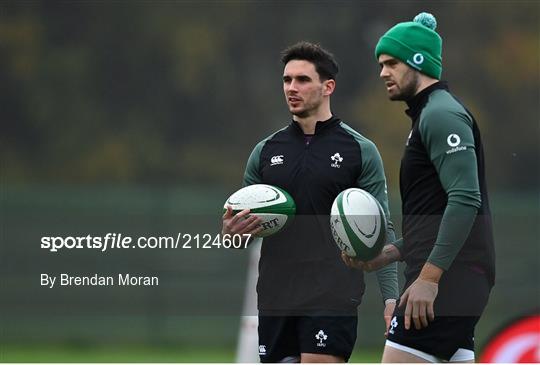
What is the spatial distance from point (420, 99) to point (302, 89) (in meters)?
0.73

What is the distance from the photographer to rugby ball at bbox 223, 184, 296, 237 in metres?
4.29

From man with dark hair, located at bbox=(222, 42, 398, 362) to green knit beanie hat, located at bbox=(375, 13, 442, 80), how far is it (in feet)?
1.89

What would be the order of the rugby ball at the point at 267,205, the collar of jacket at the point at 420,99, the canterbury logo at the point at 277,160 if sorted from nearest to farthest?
the collar of jacket at the point at 420,99 < the rugby ball at the point at 267,205 < the canterbury logo at the point at 277,160

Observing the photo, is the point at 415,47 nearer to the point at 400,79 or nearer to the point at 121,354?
the point at 400,79

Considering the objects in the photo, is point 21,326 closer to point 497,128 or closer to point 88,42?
point 88,42

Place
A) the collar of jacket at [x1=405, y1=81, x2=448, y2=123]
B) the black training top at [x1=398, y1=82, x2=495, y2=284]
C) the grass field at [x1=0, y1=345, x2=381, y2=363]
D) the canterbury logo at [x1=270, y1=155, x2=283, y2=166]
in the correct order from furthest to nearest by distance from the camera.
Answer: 1. the grass field at [x1=0, y1=345, x2=381, y2=363]
2. the canterbury logo at [x1=270, y1=155, x2=283, y2=166]
3. the collar of jacket at [x1=405, y1=81, x2=448, y2=123]
4. the black training top at [x1=398, y1=82, x2=495, y2=284]

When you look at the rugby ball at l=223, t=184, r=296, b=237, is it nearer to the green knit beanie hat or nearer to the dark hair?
the dark hair

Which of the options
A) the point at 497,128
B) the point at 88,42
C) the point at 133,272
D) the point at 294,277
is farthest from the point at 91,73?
the point at 294,277

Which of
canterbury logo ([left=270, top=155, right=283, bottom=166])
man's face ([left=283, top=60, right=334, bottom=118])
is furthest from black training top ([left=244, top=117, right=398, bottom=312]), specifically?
man's face ([left=283, top=60, right=334, bottom=118])

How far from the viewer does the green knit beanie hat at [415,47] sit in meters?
3.92

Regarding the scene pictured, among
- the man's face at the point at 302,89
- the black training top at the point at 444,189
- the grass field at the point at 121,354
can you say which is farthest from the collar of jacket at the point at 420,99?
the grass field at the point at 121,354

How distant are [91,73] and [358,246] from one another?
7439mm

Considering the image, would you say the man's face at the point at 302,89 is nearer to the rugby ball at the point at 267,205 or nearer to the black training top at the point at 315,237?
the black training top at the point at 315,237

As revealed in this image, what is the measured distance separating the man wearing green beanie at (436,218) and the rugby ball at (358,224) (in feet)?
0.26
